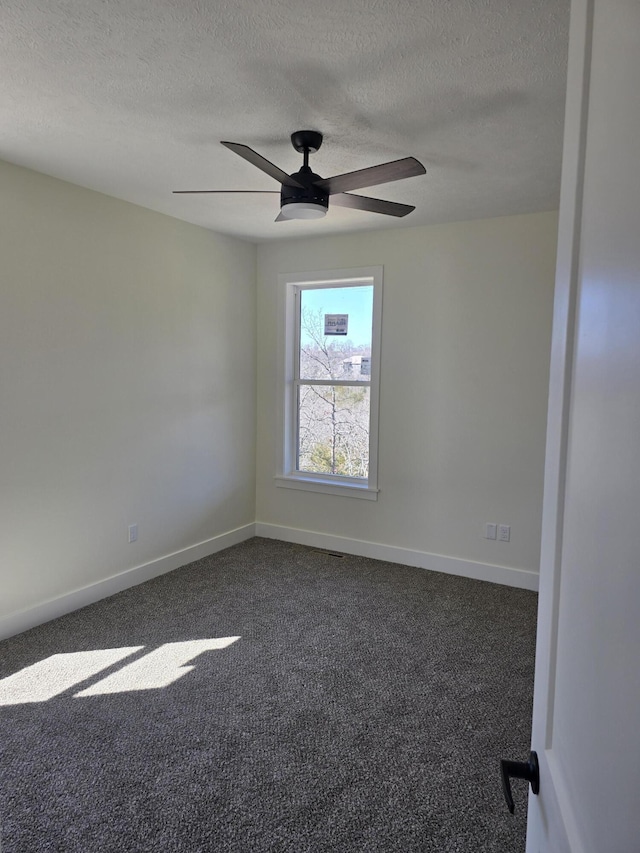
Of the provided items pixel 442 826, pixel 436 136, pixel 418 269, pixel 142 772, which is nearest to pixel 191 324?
pixel 418 269

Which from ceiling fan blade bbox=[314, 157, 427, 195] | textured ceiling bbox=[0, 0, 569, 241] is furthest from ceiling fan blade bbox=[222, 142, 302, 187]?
textured ceiling bbox=[0, 0, 569, 241]

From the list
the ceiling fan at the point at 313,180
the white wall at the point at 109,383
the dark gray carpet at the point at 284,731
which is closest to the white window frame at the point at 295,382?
the white wall at the point at 109,383

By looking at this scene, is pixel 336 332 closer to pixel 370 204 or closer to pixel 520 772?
pixel 370 204

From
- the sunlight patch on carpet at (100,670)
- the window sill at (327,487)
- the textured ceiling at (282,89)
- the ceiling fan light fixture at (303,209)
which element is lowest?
the sunlight patch on carpet at (100,670)

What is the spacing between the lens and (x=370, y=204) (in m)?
2.68

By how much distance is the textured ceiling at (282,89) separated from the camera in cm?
166

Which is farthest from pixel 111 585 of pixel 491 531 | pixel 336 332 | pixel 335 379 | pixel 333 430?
pixel 491 531

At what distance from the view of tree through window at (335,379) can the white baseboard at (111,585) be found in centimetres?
102

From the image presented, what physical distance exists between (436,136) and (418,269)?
1.58 meters

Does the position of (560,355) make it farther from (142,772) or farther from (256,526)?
(256,526)

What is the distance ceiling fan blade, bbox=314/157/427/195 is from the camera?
2.16 metres

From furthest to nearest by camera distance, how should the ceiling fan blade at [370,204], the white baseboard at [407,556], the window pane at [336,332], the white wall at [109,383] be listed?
the window pane at [336,332]
the white baseboard at [407,556]
the white wall at [109,383]
the ceiling fan blade at [370,204]

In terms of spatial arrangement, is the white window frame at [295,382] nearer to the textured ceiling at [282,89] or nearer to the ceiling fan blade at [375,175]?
the textured ceiling at [282,89]

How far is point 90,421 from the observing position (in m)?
3.44
